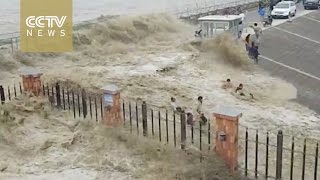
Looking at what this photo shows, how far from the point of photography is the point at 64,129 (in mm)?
11867

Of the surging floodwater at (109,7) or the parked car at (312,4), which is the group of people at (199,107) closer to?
the surging floodwater at (109,7)

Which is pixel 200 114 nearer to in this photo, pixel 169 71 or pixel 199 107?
pixel 199 107

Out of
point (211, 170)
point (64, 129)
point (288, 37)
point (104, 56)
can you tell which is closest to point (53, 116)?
point (64, 129)

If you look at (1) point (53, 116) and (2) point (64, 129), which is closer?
(2) point (64, 129)

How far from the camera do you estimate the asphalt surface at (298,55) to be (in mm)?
18244

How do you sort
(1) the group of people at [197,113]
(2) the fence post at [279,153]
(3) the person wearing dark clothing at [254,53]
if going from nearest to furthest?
(2) the fence post at [279,153]
(1) the group of people at [197,113]
(3) the person wearing dark clothing at [254,53]

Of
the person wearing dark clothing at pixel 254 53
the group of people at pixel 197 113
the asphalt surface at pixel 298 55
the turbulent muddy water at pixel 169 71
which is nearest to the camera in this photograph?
the group of people at pixel 197 113

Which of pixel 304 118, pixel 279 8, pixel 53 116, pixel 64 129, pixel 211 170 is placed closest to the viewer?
pixel 211 170

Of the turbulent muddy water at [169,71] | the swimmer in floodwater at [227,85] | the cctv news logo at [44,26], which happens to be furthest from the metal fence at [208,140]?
the cctv news logo at [44,26]

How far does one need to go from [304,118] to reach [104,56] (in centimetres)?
898

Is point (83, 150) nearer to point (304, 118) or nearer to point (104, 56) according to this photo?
point (304, 118)

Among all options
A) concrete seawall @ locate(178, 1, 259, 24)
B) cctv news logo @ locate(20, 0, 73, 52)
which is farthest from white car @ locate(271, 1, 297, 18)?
cctv news logo @ locate(20, 0, 73, 52)

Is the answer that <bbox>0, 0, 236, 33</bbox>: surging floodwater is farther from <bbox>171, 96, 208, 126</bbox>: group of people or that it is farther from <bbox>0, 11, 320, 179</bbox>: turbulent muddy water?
<bbox>171, 96, 208, 126</bbox>: group of people

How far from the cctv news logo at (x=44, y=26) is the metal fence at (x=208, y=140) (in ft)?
25.7
